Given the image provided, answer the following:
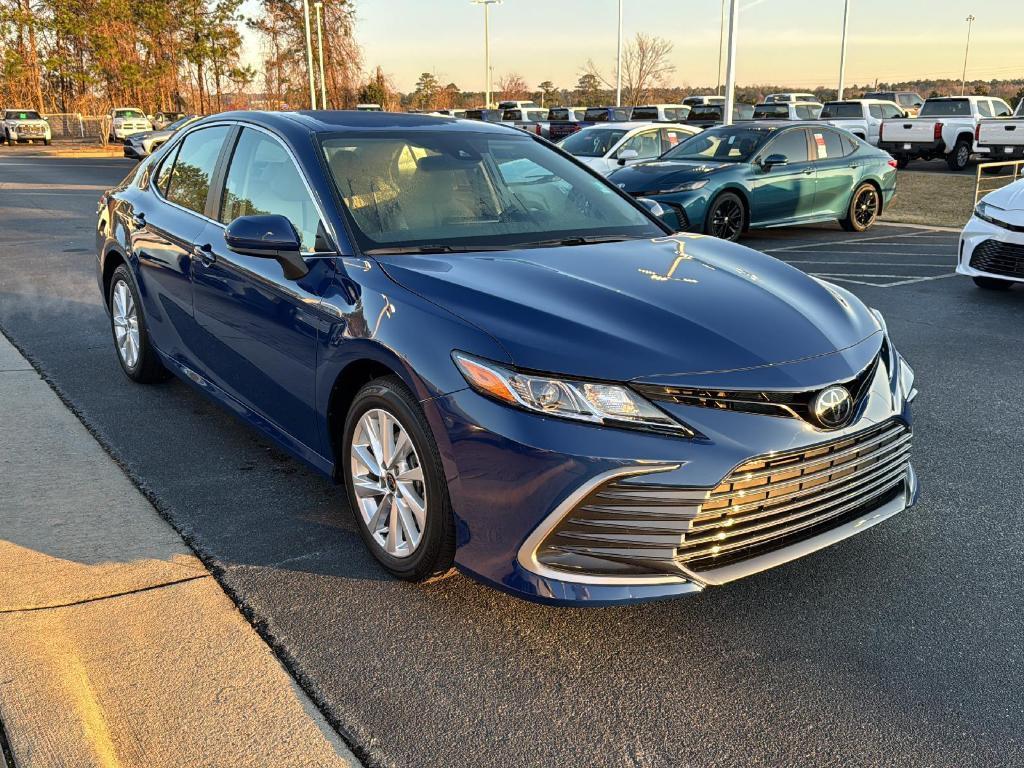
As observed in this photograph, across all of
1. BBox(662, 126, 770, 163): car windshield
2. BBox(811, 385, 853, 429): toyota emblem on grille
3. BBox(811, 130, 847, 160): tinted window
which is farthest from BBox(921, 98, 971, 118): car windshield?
BBox(811, 385, 853, 429): toyota emblem on grille

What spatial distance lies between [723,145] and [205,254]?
32.0 feet

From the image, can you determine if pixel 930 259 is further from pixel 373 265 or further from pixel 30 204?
pixel 30 204

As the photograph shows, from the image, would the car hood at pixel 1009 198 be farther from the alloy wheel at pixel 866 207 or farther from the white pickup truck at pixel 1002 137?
the white pickup truck at pixel 1002 137

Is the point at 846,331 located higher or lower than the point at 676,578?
higher

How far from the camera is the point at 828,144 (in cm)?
1330

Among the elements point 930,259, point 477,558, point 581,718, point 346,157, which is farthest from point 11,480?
point 930,259

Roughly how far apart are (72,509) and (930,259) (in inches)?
390

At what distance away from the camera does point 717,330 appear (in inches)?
124

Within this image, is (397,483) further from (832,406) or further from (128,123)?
(128,123)

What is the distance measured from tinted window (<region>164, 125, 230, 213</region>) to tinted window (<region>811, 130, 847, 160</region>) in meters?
9.97

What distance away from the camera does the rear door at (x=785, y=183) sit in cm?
1247

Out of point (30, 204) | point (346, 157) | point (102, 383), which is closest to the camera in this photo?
point (346, 157)

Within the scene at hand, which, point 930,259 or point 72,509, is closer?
point 72,509

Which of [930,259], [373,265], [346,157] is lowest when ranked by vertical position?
[930,259]
